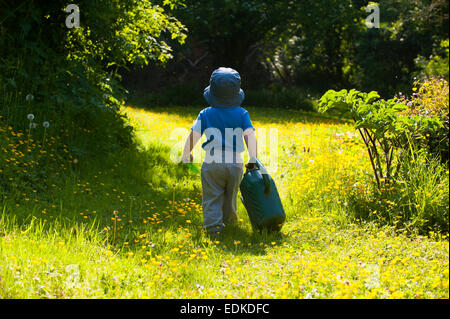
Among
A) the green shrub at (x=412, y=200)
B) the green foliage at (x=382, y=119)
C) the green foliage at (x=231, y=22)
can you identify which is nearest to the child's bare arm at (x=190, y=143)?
the green foliage at (x=382, y=119)

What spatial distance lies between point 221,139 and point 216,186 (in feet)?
1.52

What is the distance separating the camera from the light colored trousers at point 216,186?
4641mm

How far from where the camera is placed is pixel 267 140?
9531 mm

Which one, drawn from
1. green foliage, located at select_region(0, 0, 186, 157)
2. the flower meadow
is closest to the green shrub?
the flower meadow

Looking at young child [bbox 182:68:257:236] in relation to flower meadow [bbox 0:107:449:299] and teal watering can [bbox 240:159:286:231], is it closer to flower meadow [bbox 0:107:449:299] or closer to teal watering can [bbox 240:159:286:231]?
teal watering can [bbox 240:159:286:231]

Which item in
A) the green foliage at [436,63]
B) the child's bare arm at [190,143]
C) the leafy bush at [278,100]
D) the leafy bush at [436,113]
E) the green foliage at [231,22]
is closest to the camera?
the child's bare arm at [190,143]

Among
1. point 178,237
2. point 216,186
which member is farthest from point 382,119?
point 178,237

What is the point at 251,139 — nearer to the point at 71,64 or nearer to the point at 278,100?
the point at 71,64

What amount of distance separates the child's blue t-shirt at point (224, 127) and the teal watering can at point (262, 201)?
327mm

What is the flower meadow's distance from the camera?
10.8ft

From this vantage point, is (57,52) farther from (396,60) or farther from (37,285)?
(396,60)

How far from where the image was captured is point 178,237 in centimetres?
456

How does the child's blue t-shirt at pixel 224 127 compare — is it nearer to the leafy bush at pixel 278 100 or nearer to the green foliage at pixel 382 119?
the green foliage at pixel 382 119
